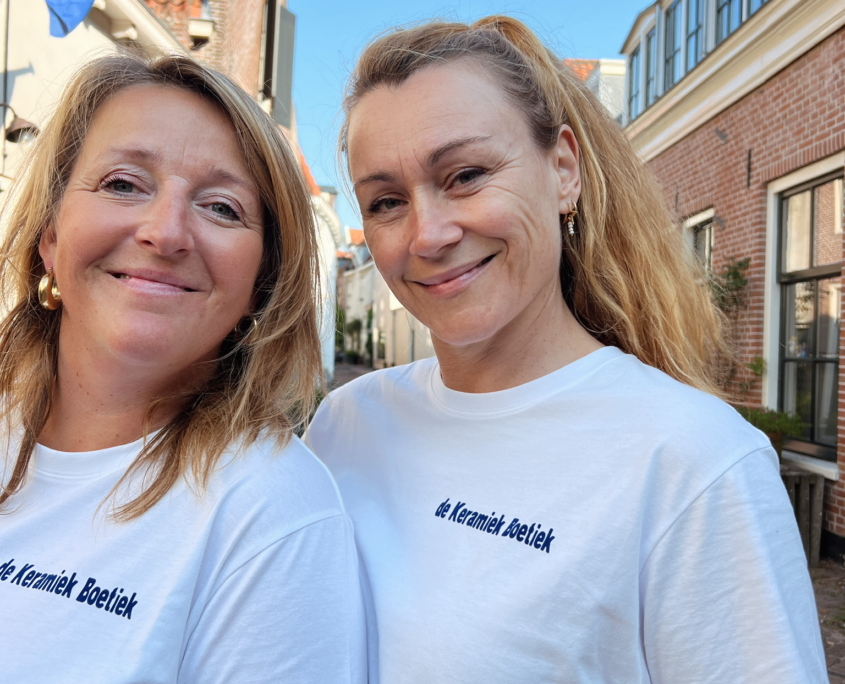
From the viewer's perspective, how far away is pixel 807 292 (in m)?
6.31

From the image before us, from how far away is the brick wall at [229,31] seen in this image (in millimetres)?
8266

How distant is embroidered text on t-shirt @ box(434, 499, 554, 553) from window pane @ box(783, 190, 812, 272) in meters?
6.14

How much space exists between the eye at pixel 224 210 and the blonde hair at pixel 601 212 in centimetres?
43

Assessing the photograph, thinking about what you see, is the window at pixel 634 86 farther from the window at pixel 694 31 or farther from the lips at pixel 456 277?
the lips at pixel 456 277

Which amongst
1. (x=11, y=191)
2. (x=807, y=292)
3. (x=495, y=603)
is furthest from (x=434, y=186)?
(x=807, y=292)

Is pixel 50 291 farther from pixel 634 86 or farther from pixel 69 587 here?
pixel 634 86

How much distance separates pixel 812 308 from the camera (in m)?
6.22

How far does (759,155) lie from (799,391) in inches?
93.2

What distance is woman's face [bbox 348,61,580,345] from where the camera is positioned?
1412 mm

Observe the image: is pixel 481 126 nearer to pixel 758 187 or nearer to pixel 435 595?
pixel 435 595

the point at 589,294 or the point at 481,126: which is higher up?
the point at 481,126

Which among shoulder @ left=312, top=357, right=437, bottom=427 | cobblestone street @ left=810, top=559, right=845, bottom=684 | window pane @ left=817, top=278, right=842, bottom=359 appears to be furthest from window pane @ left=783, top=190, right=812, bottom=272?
shoulder @ left=312, top=357, right=437, bottom=427

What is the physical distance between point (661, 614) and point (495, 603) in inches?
10.9

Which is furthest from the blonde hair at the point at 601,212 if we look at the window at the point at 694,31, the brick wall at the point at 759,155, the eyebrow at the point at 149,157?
the window at the point at 694,31
